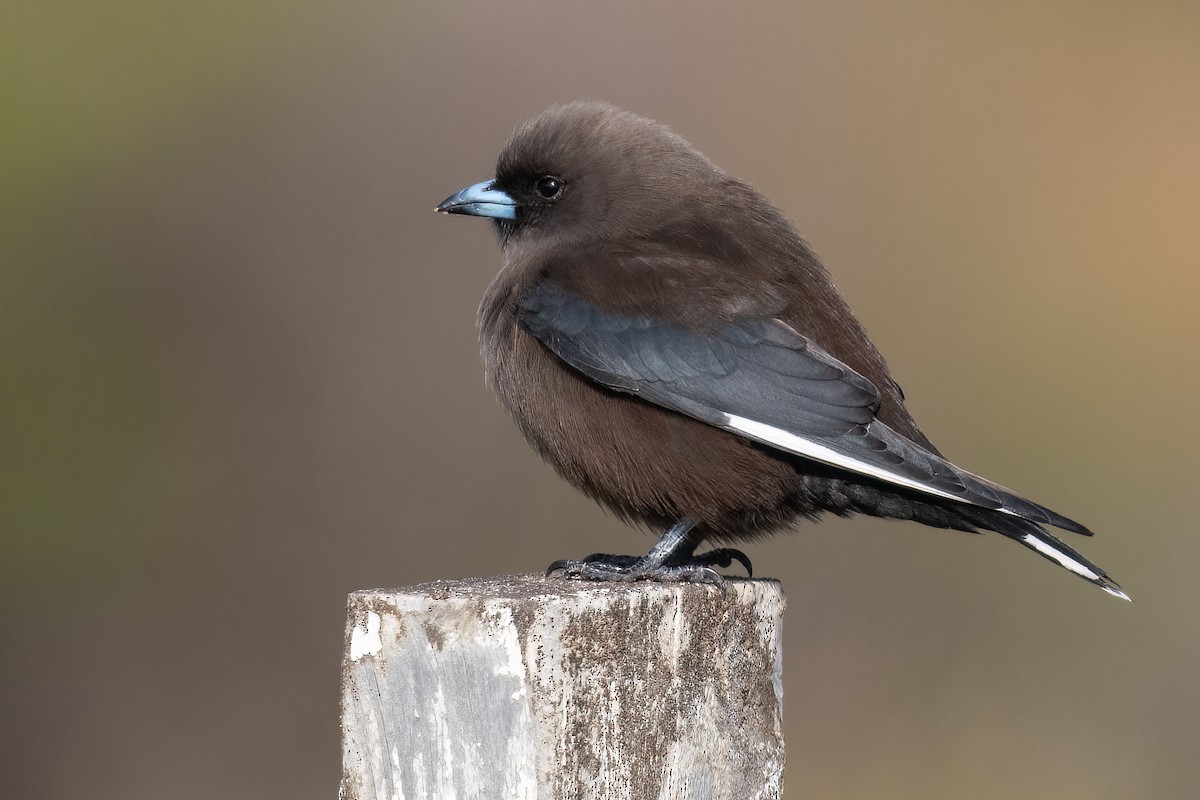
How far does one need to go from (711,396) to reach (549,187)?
4.52 ft

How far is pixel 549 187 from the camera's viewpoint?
5.67 metres

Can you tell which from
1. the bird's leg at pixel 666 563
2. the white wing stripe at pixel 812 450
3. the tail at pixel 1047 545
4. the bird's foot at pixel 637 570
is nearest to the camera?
the bird's foot at pixel 637 570

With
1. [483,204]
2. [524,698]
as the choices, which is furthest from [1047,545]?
[483,204]

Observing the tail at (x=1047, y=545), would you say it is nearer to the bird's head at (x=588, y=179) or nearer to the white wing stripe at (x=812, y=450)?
the white wing stripe at (x=812, y=450)

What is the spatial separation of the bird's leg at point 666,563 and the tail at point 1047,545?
0.85m

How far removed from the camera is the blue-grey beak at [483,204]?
5.70 m

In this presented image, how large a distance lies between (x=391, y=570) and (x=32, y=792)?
7.15ft

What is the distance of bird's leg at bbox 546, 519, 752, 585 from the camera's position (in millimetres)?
4180

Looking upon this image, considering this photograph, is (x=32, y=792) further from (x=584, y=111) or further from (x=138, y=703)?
(x=584, y=111)

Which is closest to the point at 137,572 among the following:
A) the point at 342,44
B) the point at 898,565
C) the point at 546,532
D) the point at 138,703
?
the point at 138,703

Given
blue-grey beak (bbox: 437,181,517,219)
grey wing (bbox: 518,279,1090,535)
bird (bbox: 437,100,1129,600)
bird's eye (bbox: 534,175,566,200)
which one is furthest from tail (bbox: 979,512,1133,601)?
blue-grey beak (bbox: 437,181,517,219)

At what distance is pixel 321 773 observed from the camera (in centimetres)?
760

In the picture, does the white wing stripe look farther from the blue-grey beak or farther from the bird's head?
the blue-grey beak

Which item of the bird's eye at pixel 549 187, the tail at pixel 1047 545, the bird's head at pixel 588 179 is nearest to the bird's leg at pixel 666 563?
the tail at pixel 1047 545
